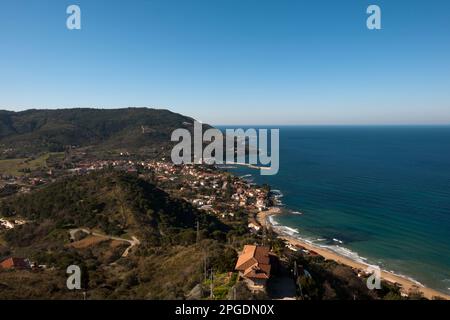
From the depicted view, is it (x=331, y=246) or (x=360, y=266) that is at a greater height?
(x=331, y=246)

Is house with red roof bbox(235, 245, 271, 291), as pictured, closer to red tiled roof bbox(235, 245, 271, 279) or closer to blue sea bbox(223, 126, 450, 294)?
red tiled roof bbox(235, 245, 271, 279)

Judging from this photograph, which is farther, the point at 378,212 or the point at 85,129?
the point at 85,129

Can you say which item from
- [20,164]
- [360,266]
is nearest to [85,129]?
[20,164]

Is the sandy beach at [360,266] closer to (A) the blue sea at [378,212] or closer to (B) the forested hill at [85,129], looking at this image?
(A) the blue sea at [378,212]

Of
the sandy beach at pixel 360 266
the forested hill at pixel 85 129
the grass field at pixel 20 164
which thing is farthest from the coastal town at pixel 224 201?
the forested hill at pixel 85 129

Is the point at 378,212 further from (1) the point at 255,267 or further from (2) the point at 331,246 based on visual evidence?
(1) the point at 255,267
